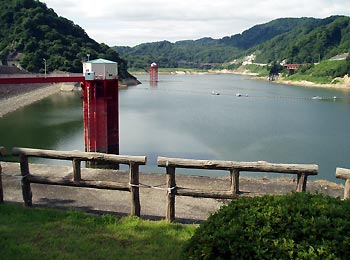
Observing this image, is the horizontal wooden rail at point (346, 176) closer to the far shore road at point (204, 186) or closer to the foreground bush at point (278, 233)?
the far shore road at point (204, 186)

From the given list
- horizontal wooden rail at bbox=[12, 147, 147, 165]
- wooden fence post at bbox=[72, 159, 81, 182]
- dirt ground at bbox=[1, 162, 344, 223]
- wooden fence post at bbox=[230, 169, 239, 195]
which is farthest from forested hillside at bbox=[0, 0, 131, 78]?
wooden fence post at bbox=[230, 169, 239, 195]

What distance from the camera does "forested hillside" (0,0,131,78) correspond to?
69.4 metres

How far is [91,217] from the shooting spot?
562cm

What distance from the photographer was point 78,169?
6117mm

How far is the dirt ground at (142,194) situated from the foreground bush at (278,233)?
2.63m

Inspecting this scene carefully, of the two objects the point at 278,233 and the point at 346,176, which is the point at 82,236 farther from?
the point at 346,176

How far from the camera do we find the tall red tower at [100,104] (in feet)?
63.4

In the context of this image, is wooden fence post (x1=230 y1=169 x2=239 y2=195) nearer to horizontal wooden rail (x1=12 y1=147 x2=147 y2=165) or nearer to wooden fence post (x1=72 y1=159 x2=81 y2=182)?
horizontal wooden rail (x1=12 y1=147 x2=147 y2=165)

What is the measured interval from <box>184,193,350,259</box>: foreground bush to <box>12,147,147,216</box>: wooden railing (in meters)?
2.73

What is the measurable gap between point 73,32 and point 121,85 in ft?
58.4

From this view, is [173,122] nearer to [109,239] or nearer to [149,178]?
[149,178]

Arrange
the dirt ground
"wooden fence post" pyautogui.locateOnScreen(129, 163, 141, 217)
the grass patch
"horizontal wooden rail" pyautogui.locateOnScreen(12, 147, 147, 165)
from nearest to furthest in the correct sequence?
the grass patch, "wooden fence post" pyautogui.locateOnScreen(129, 163, 141, 217), "horizontal wooden rail" pyautogui.locateOnScreen(12, 147, 147, 165), the dirt ground

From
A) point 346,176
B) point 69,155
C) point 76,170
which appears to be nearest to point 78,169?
point 76,170

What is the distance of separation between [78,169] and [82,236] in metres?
1.42
